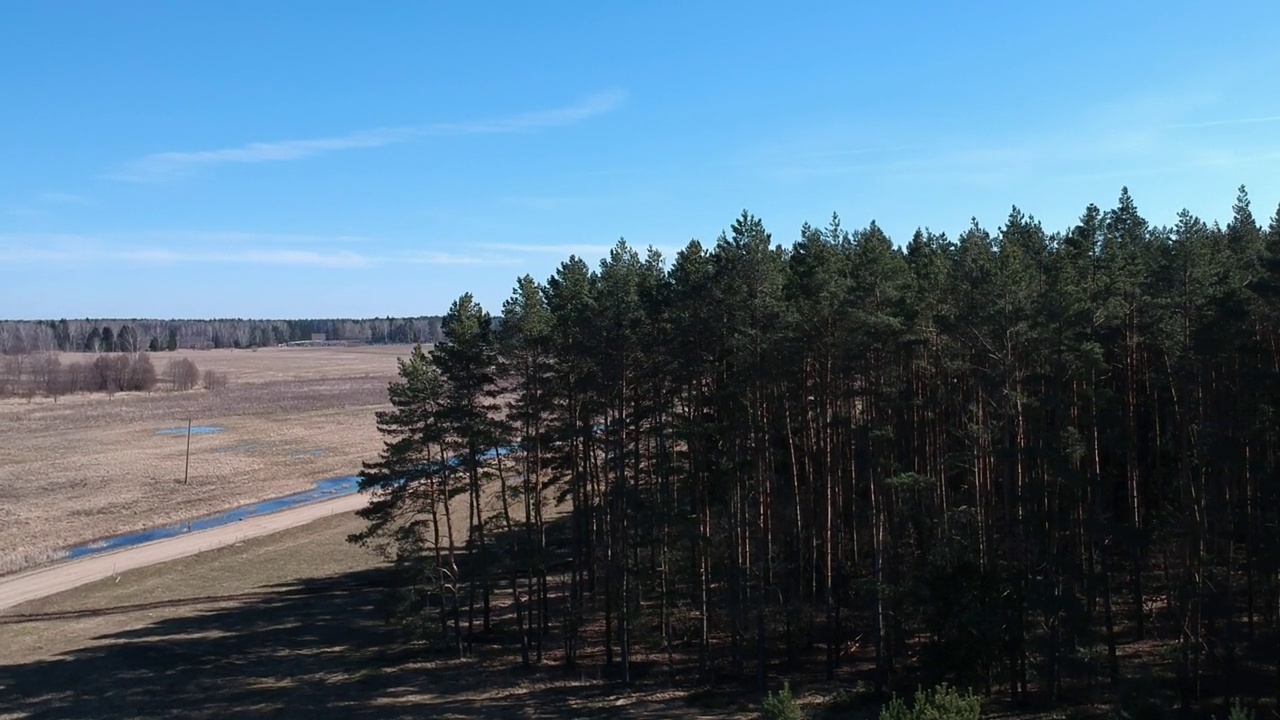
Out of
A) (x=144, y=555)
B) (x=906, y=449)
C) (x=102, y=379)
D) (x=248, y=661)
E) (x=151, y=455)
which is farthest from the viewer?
(x=102, y=379)

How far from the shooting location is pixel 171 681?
34812 millimetres

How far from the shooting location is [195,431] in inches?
4173

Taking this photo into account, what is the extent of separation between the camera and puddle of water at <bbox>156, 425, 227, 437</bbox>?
10331 centimetres

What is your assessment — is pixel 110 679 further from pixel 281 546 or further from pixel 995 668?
pixel 995 668

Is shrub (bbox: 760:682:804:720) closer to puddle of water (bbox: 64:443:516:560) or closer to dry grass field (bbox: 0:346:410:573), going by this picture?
puddle of water (bbox: 64:443:516:560)

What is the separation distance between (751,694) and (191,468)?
222ft

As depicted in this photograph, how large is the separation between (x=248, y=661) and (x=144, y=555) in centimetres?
2141

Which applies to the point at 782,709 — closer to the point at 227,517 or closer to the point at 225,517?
the point at 227,517

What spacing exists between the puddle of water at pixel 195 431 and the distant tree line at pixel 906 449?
7658cm

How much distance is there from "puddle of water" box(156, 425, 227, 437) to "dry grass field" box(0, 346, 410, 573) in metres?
1.59

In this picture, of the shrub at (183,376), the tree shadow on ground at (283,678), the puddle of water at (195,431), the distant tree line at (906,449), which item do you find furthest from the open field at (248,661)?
the shrub at (183,376)

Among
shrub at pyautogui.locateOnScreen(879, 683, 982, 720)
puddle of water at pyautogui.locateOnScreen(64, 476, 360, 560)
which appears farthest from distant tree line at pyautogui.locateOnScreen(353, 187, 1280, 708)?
puddle of water at pyautogui.locateOnScreen(64, 476, 360, 560)

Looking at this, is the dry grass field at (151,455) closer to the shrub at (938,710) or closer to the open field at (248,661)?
the open field at (248,661)

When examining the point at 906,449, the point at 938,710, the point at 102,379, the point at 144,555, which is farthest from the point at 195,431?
the point at 938,710
